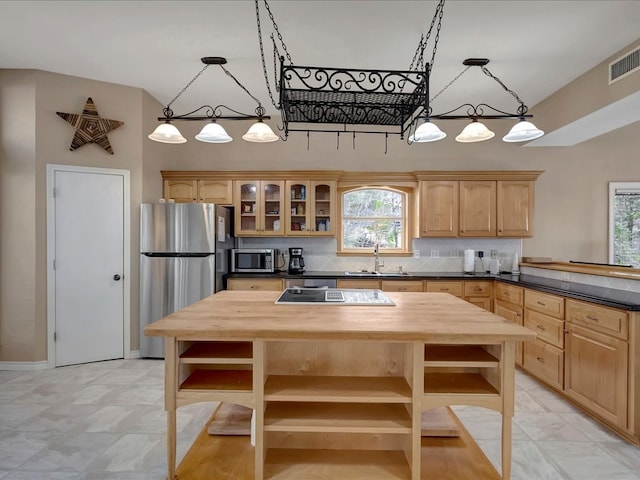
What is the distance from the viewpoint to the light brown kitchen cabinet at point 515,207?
438 cm

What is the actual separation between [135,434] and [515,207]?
4543mm

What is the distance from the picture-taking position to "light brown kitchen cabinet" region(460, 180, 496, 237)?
14.4 ft

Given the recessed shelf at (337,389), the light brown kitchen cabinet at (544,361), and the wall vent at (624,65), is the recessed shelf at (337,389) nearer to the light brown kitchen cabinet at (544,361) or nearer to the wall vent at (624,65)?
the light brown kitchen cabinet at (544,361)

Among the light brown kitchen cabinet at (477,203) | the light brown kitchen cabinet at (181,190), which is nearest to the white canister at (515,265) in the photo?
the light brown kitchen cabinet at (477,203)

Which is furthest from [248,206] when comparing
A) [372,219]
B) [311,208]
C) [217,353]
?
[217,353]

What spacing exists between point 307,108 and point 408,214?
304cm

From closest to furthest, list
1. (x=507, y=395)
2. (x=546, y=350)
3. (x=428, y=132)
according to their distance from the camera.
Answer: (x=507, y=395) < (x=428, y=132) < (x=546, y=350)

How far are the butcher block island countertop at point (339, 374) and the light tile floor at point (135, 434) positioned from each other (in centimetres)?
53

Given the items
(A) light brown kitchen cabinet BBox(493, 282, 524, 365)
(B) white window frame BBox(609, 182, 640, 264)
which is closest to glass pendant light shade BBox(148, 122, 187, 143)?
(A) light brown kitchen cabinet BBox(493, 282, 524, 365)

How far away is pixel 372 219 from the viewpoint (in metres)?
4.91

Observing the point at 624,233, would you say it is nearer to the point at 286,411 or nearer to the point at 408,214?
the point at 408,214

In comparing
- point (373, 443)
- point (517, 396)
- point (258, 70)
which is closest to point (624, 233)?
point (517, 396)

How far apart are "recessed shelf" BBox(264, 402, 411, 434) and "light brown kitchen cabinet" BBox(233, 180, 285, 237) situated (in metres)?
2.81

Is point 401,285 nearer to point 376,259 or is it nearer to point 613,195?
point 376,259
